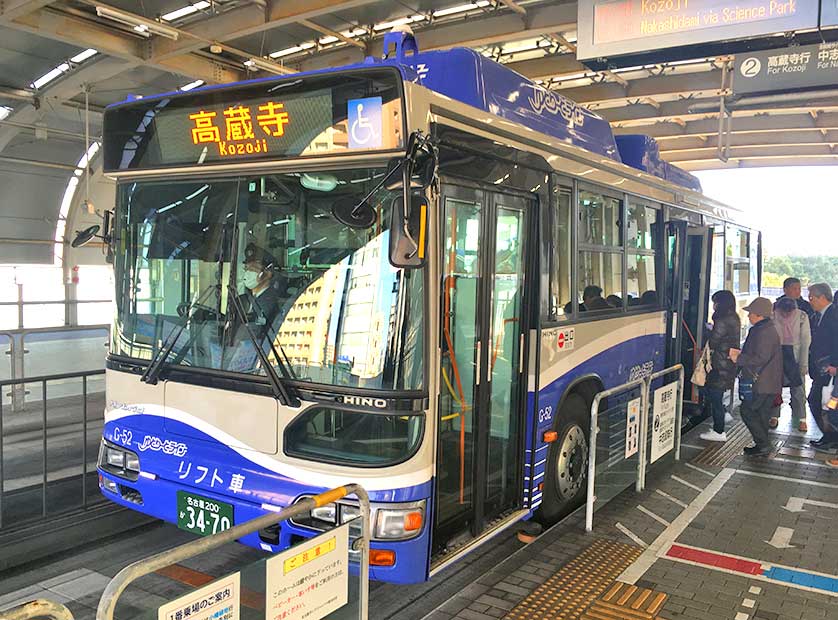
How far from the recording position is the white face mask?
4105 mm

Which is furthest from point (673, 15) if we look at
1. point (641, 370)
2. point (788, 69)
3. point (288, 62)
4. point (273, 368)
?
point (288, 62)

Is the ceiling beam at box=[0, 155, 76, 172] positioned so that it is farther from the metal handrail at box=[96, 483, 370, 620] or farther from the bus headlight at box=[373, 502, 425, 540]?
the metal handrail at box=[96, 483, 370, 620]

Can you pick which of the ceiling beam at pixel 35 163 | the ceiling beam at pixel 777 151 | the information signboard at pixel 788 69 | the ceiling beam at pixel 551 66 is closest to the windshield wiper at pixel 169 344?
the information signboard at pixel 788 69

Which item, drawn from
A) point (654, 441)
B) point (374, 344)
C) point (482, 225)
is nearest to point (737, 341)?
point (654, 441)

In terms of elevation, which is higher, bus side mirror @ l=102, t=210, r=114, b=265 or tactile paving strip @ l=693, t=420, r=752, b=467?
bus side mirror @ l=102, t=210, r=114, b=265

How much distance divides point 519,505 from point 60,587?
303cm

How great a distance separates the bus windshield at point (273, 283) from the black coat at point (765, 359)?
17.6ft

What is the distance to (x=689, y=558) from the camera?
5219mm

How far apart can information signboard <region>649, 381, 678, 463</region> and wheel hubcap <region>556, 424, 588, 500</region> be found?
1072 mm

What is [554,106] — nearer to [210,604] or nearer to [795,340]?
[210,604]

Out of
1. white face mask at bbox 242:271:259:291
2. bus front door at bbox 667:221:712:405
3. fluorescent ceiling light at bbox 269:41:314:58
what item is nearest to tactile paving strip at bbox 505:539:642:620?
white face mask at bbox 242:271:259:291

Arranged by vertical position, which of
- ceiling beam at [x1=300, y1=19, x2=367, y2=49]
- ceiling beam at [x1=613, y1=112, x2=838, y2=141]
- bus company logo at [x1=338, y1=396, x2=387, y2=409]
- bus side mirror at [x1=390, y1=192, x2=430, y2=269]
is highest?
ceiling beam at [x1=300, y1=19, x2=367, y2=49]

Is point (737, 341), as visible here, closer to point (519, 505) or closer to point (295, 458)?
point (519, 505)

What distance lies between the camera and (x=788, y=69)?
24.7 feet
